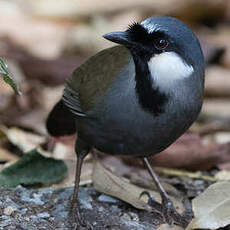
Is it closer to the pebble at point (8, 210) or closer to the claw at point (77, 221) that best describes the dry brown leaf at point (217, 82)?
the claw at point (77, 221)

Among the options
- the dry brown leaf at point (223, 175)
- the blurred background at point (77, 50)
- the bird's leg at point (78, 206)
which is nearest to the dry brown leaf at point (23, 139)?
the blurred background at point (77, 50)

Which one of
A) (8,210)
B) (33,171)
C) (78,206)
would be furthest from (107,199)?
(8,210)

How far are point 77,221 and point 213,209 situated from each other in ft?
2.52

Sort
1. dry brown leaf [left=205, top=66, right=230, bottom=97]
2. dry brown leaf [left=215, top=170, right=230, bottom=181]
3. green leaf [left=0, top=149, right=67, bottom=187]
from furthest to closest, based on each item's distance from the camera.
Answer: dry brown leaf [left=205, top=66, right=230, bottom=97], dry brown leaf [left=215, top=170, right=230, bottom=181], green leaf [left=0, top=149, right=67, bottom=187]

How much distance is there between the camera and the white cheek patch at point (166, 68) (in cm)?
348

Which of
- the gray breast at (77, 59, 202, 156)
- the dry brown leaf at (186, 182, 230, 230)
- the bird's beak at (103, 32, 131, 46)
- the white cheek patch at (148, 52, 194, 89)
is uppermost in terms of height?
the bird's beak at (103, 32, 131, 46)

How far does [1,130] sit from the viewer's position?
16.1 feet

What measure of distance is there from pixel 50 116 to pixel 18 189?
2.05 ft

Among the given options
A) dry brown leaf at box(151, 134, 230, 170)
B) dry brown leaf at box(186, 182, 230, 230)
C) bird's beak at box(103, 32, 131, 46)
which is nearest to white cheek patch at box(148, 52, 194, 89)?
bird's beak at box(103, 32, 131, 46)

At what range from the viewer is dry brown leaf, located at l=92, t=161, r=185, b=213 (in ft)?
13.3

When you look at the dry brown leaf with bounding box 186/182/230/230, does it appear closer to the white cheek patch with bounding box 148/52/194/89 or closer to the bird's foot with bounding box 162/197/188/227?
the bird's foot with bounding box 162/197/188/227

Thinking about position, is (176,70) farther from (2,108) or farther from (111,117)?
(2,108)

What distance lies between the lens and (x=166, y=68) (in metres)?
3.47

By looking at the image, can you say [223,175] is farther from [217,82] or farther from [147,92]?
[217,82]
